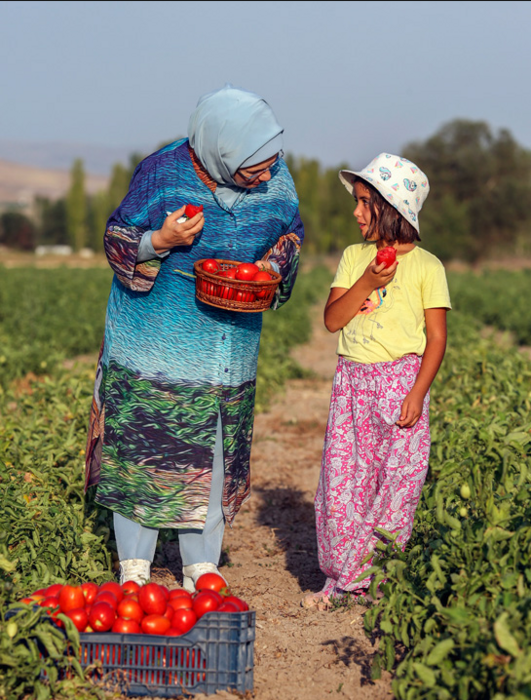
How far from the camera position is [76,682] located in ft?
7.58

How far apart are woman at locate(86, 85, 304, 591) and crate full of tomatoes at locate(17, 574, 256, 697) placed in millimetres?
552

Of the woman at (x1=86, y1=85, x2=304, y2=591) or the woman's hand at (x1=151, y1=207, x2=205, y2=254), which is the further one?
the woman at (x1=86, y1=85, x2=304, y2=591)

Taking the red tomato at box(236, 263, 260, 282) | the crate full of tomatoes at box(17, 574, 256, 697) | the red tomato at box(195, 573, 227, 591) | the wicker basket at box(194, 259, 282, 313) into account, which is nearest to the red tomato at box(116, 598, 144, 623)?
the crate full of tomatoes at box(17, 574, 256, 697)

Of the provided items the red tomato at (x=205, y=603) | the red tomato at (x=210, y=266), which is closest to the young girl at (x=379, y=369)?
the red tomato at (x=210, y=266)

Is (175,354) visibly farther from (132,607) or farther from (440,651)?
(440,651)

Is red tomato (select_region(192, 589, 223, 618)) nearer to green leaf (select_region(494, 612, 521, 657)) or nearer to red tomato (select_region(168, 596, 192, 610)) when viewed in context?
red tomato (select_region(168, 596, 192, 610))

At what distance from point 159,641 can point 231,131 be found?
1607mm

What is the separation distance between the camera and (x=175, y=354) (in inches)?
117

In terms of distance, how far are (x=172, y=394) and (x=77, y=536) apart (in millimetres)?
810

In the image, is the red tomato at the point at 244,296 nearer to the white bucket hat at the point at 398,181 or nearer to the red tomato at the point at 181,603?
the white bucket hat at the point at 398,181

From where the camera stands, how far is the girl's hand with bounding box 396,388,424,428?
3012 millimetres

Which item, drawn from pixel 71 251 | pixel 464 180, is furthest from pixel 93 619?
pixel 71 251

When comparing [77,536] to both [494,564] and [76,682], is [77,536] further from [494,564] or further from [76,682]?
[494,564]

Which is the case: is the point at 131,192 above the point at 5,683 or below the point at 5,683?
above
